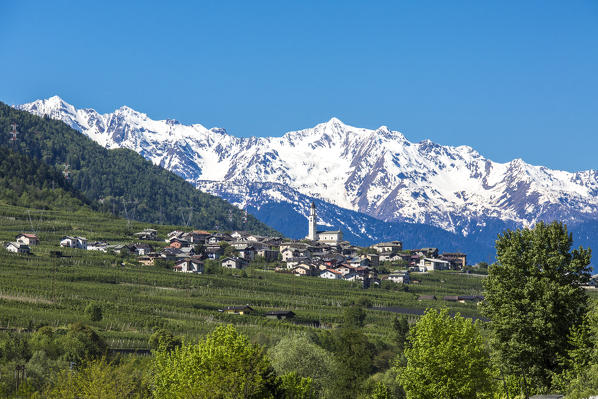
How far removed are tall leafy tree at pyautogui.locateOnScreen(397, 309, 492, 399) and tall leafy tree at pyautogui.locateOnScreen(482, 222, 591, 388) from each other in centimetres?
284

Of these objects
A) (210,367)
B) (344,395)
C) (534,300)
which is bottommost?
(344,395)

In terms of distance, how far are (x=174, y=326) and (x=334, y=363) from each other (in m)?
37.7

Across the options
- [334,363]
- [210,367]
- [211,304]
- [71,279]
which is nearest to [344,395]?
[334,363]

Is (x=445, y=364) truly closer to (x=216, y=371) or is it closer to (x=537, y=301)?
(x=537, y=301)

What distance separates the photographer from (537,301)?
68.4 metres

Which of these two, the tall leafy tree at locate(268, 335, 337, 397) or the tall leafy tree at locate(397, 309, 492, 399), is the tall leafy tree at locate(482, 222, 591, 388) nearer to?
the tall leafy tree at locate(397, 309, 492, 399)

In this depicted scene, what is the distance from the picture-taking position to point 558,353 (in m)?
68.8

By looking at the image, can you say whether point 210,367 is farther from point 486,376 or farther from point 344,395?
point 344,395

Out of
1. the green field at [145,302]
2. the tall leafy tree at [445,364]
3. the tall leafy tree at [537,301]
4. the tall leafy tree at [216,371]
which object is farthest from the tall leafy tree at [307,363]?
the tall leafy tree at [216,371]

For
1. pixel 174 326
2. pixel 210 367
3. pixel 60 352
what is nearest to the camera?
pixel 210 367

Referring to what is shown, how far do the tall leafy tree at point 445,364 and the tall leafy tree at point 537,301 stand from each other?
2843mm

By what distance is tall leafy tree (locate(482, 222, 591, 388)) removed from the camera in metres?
68.4

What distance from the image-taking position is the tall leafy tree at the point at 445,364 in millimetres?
65625

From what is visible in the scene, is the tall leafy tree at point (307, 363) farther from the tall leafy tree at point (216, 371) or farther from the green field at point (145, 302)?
the tall leafy tree at point (216, 371)
